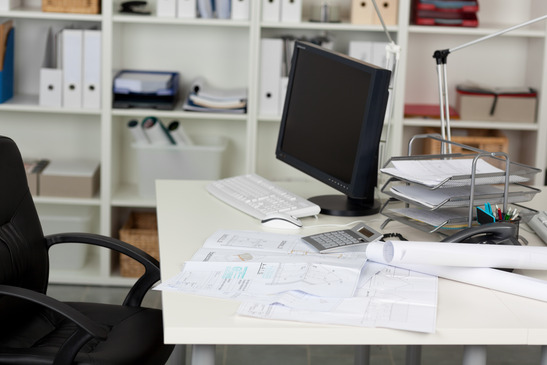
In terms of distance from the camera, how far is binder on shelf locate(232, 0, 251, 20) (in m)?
3.47

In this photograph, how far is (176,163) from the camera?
3.61 m

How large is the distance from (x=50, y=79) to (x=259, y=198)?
1.59 metres

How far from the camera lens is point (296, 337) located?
1462mm

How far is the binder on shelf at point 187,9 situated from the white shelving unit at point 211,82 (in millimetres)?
70

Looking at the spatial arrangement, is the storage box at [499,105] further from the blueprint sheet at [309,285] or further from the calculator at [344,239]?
the blueprint sheet at [309,285]

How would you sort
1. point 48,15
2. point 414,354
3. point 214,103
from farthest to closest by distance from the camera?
point 214,103
point 48,15
point 414,354

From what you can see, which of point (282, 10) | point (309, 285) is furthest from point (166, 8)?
point (309, 285)

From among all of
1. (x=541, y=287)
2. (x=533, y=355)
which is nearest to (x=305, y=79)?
(x=541, y=287)

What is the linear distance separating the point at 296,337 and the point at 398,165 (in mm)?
731

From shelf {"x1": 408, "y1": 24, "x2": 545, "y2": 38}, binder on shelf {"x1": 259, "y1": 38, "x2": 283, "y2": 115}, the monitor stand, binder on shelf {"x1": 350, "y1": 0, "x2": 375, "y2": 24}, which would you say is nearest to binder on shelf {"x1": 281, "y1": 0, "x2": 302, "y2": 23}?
binder on shelf {"x1": 259, "y1": 38, "x2": 283, "y2": 115}

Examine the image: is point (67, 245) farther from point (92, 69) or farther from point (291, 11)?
point (291, 11)

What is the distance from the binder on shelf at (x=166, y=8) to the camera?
3461 mm

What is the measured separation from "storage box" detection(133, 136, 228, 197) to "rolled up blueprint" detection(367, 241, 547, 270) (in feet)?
6.42

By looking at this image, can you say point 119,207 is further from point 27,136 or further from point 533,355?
point 533,355
